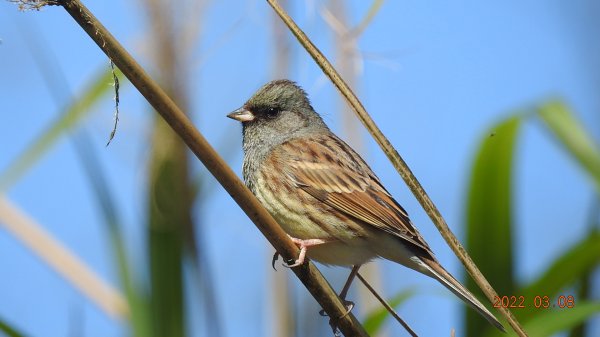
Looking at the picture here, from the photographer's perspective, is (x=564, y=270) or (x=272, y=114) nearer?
(x=564, y=270)

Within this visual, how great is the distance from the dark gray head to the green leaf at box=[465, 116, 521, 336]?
0.51m

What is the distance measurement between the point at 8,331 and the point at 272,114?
935 mm

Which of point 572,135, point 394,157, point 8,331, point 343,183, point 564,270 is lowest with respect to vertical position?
point 564,270

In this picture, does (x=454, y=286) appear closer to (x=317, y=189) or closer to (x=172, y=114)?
(x=317, y=189)

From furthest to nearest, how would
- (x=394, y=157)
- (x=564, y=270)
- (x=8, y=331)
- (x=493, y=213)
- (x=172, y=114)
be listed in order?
(x=493, y=213), (x=564, y=270), (x=8, y=331), (x=394, y=157), (x=172, y=114)

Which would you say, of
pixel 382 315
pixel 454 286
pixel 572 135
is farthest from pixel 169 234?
pixel 572 135

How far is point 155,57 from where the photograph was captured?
2.34m

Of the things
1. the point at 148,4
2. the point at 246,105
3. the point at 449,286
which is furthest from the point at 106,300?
the point at 449,286

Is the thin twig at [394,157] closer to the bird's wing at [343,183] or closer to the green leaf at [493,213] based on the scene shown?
the bird's wing at [343,183]

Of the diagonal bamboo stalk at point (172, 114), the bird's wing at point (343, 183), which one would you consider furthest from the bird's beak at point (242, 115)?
the diagonal bamboo stalk at point (172, 114)

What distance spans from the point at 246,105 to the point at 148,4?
0.59 meters

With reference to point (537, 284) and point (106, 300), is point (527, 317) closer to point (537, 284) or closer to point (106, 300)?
point (537, 284)

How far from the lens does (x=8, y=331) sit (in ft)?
4.94

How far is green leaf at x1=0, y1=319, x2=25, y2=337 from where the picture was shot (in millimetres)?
1493
